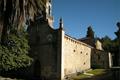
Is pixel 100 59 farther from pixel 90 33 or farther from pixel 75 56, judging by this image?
pixel 90 33

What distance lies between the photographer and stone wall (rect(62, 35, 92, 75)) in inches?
1462

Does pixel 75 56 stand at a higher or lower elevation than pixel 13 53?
lower

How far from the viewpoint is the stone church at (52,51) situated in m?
35.4

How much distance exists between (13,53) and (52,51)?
6793mm

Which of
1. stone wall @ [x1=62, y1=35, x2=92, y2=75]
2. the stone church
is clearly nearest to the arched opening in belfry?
the stone church

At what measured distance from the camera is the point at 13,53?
32.4 metres

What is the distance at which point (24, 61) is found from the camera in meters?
34.6

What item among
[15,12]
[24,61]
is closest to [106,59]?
[24,61]

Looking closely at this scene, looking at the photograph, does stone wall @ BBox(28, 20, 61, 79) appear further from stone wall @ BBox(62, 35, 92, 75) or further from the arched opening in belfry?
stone wall @ BBox(62, 35, 92, 75)

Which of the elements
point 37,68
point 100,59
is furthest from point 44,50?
point 100,59

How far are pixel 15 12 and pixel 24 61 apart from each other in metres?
18.6

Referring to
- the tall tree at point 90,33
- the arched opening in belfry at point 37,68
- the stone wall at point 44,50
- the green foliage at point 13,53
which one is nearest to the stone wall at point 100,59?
the arched opening in belfry at point 37,68

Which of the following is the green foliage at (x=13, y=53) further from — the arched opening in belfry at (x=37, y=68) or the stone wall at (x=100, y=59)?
the stone wall at (x=100, y=59)

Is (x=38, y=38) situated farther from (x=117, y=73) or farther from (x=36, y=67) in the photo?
(x=117, y=73)
